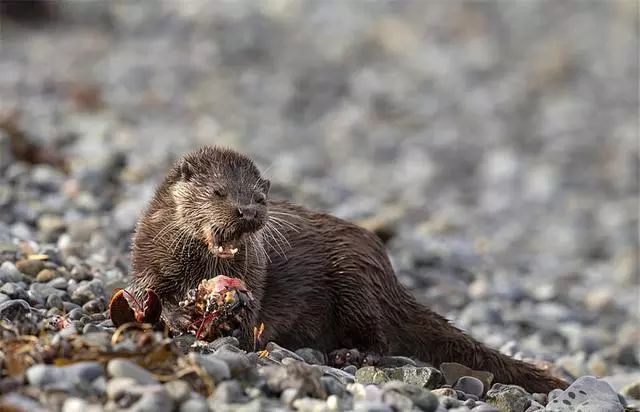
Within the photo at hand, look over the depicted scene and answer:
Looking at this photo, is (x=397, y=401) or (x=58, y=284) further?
(x=58, y=284)

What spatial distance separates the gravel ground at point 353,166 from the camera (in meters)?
4.08

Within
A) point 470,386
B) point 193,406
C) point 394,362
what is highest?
point 394,362

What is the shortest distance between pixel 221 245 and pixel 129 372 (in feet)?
4.24

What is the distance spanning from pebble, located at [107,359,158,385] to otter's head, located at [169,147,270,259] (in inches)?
47.1

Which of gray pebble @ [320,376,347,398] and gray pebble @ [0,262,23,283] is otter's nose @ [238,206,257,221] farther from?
gray pebble @ [0,262,23,283]

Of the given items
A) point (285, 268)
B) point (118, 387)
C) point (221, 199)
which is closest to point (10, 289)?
point (221, 199)

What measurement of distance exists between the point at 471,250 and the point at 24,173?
155 inches

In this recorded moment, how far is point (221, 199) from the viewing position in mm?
4926

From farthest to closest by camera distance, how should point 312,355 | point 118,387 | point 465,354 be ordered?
point 465,354, point 312,355, point 118,387

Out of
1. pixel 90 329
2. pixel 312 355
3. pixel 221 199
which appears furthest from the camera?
pixel 312 355

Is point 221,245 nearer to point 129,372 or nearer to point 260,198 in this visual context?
point 260,198

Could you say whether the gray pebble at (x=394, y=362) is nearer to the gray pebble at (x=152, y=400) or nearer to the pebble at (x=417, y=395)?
the pebble at (x=417, y=395)

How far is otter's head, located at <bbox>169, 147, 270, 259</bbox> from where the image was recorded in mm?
4855

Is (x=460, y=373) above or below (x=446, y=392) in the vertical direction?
above
